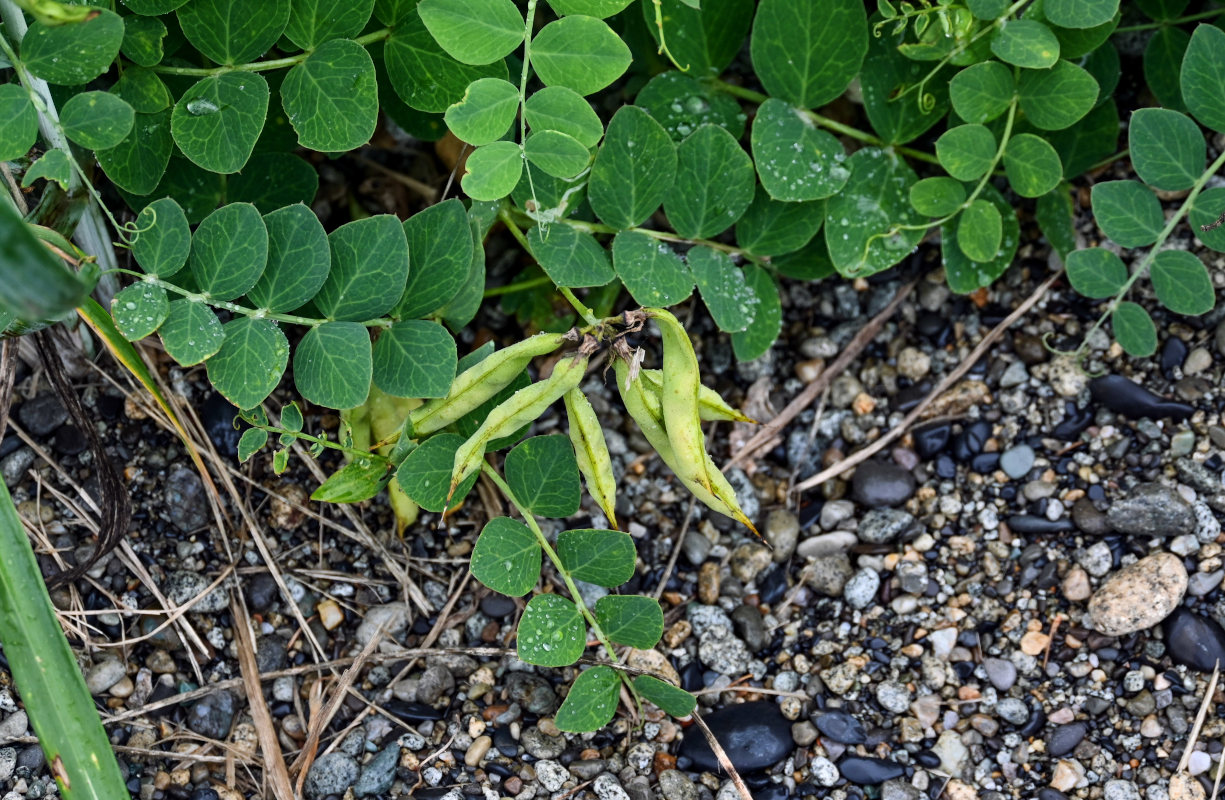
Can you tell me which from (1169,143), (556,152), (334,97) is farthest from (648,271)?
(1169,143)

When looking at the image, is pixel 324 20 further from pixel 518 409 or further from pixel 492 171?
pixel 518 409

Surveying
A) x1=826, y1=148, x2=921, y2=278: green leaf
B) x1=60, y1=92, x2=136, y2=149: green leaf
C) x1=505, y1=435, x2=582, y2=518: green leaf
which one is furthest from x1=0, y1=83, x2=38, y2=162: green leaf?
x1=826, y1=148, x2=921, y2=278: green leaf

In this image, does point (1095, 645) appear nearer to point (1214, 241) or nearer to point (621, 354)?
point (1214, 241)

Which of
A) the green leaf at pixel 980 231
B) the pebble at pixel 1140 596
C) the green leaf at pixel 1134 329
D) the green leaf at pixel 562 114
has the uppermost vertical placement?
the green leaf at pixel 562 114

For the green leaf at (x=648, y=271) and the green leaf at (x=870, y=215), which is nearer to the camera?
the green leaf at (x=648, y=271)

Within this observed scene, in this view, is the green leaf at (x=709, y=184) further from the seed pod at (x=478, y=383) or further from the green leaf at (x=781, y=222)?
the seed pod at (x=478, y=383)

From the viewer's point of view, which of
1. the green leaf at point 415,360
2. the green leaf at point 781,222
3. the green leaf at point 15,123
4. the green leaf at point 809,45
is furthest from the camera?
the green leaf at point 781,222

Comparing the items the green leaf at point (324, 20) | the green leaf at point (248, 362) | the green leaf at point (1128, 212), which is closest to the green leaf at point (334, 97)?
the green leaf at point (324, 20)
